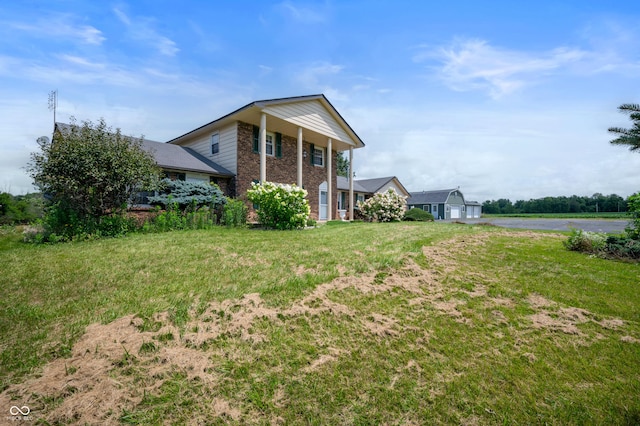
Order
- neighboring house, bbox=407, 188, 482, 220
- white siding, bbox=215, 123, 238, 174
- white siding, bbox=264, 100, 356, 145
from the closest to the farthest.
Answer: white siding, bbox=264, 100, 356, 145 → white siding, bbox=215, 123, 238, 174 → neighboring house, bbox=407, 188, 482, 220

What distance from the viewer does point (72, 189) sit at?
8781 mm

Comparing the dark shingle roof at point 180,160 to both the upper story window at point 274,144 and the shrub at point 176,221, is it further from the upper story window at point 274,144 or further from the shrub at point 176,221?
the shrub at point 176,221

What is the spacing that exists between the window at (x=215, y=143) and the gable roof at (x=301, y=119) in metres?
0.41

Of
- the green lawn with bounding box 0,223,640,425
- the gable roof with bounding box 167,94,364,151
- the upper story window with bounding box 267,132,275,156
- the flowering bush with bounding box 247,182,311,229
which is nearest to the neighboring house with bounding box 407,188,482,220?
the gable roof with bounding box 167,94,364,151

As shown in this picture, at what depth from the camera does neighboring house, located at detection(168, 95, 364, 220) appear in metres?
14.9

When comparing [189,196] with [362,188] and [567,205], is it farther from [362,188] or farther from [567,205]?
[567,205]

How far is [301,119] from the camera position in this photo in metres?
16.2

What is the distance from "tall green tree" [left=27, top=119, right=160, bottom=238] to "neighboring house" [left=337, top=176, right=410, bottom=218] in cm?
1500

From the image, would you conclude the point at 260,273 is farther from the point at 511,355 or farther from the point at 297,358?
the point at 511,355

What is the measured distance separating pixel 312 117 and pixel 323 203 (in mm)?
5789

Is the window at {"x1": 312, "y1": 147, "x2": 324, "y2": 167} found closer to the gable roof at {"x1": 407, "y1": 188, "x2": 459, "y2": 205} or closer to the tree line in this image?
the gable roof at {"x1": 407, "y1": 188, "x2": 459, "y2": 205}

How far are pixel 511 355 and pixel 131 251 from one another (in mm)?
7248

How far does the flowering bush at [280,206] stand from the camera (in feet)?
36.0

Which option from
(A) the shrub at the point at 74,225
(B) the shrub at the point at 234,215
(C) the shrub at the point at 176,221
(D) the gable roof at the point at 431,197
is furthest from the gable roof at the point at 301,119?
(D) the gable roof at the point at 431,197
